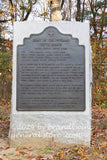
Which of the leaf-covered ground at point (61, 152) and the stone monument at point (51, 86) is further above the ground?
the stone monument at point (51, 86)

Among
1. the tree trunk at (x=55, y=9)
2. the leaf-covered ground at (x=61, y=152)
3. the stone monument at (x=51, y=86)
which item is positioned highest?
the tree trunk at (x=55, y=9)

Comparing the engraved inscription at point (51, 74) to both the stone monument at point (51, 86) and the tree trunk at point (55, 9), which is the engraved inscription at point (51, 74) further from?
the tree trunk at point (55, 9)

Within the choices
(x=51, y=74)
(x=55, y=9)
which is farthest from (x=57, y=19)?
(x=51, y=74)

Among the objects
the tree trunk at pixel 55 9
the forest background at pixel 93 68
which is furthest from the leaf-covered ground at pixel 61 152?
the tree trunk at pixel 55 9

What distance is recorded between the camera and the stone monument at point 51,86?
14.8ft

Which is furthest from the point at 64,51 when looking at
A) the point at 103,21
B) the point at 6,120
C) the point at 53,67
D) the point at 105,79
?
the point at 103,21

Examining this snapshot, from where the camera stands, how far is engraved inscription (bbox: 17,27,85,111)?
4.52m

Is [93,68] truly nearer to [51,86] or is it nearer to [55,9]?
[55,9]

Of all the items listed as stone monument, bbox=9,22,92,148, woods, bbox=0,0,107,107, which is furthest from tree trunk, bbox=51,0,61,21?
stone monument, bbox=9,22,92,148

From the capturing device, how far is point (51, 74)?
14.9 ft

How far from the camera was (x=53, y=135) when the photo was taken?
4.52m

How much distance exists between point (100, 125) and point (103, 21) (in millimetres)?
12253

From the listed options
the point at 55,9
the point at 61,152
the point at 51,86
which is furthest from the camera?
the point at 55,9

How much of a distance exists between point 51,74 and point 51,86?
251mm
